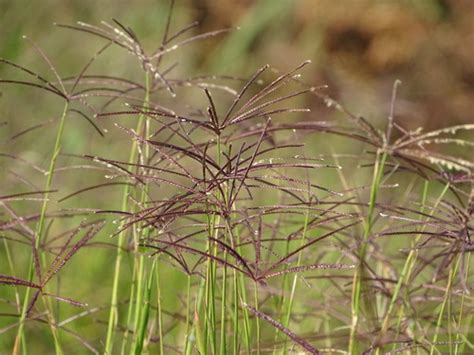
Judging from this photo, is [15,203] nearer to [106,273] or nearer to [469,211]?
[106,273]

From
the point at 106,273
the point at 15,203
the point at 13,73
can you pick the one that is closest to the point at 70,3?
the point at 13,73

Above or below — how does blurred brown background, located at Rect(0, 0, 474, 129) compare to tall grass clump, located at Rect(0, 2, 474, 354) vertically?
above

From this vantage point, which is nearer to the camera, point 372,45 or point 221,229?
point 221,229

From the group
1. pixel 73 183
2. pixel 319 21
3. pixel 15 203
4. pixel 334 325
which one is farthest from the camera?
pixel 319 21

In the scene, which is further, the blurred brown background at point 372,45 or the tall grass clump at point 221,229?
the blurred brown background at point 372,45

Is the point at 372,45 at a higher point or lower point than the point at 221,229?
higher

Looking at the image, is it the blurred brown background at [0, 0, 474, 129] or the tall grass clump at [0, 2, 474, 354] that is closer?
the tall grass clump at [0, 2, 474, 354]

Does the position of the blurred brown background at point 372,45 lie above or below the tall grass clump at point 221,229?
above

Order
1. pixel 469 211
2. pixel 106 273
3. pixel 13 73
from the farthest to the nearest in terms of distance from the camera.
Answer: pixel 13 73, pixel 106 273, pixel 469 211
